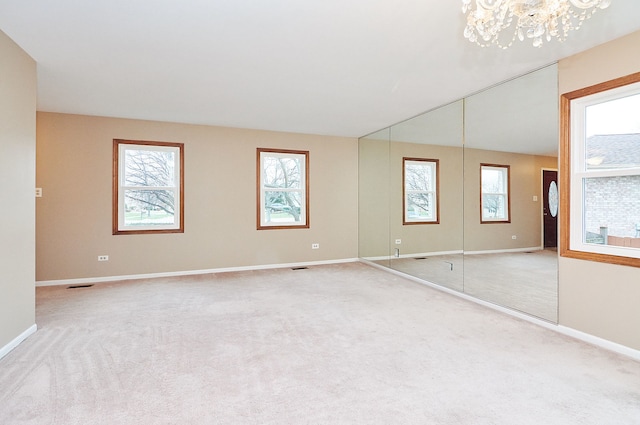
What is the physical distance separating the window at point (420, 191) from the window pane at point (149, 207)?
3877 millimetres

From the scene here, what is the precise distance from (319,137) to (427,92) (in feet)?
8.96

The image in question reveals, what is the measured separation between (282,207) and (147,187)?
229cm

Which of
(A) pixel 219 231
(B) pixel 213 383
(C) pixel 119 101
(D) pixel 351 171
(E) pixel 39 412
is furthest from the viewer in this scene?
(D) pixel 351 171

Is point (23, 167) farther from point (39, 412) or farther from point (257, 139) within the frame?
point (257, 139)

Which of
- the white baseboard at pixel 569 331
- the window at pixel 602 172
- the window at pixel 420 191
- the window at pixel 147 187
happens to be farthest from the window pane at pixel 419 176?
the window at pixel 147 187

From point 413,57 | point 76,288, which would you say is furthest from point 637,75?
point 76,288

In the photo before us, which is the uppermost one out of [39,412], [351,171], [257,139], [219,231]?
[257,139]

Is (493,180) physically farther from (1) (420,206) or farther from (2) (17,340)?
(2) (17,340)

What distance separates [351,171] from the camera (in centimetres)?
660

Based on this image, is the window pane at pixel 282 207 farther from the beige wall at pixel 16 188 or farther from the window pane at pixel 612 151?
the window pane at pixel 612 151

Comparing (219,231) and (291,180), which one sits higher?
(291,180)

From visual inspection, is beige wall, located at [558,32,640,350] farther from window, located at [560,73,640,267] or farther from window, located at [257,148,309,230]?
window, located at [257,148,309,230]

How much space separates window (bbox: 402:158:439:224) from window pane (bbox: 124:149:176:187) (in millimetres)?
3854

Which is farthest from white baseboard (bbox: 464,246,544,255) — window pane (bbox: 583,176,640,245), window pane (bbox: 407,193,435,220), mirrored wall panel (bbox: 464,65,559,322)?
window pane (bbox: 407,193,435,220)
